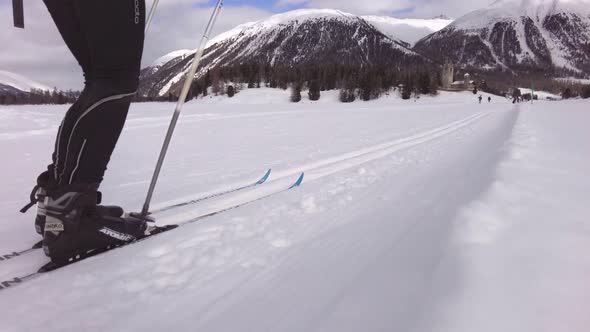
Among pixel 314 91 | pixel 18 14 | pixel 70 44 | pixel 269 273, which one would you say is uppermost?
pixel 314 91

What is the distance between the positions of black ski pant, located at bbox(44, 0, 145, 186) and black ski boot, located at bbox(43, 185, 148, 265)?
9 cm

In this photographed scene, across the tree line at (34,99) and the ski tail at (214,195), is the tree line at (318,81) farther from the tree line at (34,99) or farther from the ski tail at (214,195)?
the ski tail at (214,195)

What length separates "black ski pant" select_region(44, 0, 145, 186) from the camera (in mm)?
2234

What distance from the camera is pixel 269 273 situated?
208 centimetres

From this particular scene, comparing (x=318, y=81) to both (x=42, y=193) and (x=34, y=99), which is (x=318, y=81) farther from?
(x=42, y=193)

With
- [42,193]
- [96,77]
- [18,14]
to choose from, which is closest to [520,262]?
[96,77]

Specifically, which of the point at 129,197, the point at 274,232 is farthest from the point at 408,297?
the point at 129,197

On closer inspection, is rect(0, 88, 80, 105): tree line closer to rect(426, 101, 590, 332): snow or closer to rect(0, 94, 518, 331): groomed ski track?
rect(0, 94, 518, 331): groomed ski track

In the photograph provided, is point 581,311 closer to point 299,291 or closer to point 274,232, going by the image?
point 299,291

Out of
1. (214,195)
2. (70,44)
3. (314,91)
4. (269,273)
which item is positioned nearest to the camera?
(269,273)

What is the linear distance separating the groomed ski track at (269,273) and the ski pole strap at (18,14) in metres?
1.53

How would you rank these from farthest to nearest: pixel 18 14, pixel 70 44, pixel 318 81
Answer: pixel 318 81 → pixel 18 14 → pixel 70 44

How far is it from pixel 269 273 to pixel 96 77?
154cm

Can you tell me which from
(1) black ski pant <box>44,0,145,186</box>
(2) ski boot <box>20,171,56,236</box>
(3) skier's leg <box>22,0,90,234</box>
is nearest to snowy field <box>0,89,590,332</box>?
(2) ski boot <box>20,171,56,236</box>
